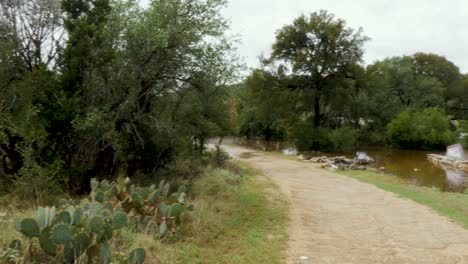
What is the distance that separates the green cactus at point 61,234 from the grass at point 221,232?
71cm

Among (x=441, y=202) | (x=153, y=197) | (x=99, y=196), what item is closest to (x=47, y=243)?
(x=99, y=196)

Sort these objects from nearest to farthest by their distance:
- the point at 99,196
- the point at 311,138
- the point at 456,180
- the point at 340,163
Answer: the point at 99,196, the point at 456,180, the point at 340,163, the point at 311,138

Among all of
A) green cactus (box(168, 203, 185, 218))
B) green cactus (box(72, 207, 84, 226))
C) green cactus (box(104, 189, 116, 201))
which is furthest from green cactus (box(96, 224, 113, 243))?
green cactus (box(104, 189, 116, 201))

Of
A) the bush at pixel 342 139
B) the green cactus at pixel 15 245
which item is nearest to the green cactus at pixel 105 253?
the green cactus at pixel 15 245

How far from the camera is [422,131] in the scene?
31.2 meters

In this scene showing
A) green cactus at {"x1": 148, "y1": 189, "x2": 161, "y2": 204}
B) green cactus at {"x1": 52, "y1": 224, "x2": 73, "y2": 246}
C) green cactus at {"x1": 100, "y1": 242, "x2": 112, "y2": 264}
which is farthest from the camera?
green cactus at {"x1": 148, "y1": 189, "x2": 161, "y2": 204}

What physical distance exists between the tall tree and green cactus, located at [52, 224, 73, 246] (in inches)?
1018

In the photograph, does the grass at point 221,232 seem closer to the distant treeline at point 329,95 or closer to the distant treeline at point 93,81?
the distant treeline at point 93,81

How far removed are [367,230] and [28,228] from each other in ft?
19.7

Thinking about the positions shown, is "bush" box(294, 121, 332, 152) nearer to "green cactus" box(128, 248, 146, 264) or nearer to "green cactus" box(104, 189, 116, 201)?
"green cactus" box(104, 189, 116, 201)

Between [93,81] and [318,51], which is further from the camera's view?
[318,51]

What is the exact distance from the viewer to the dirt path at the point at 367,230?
19.0ft

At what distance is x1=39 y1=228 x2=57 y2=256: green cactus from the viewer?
3.96m

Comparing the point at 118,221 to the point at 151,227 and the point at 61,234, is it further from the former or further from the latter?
the point at 151,227
